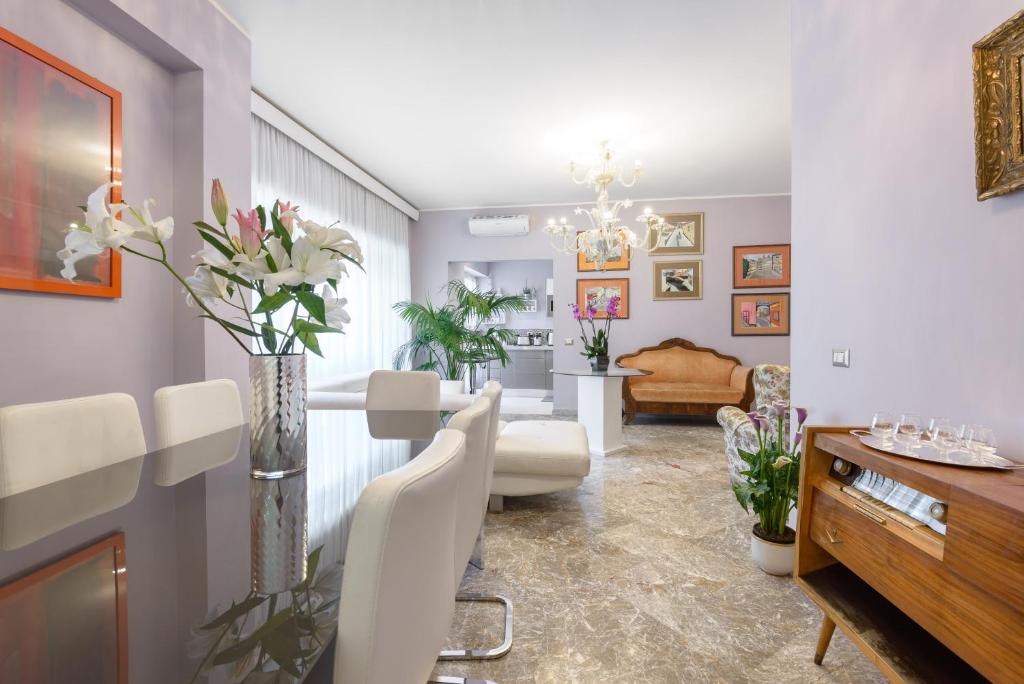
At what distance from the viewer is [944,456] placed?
114cm

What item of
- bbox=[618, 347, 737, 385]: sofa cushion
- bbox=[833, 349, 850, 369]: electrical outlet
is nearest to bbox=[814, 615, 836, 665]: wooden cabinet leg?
bbox=[833, 349, 850, 369]: electrical outlet

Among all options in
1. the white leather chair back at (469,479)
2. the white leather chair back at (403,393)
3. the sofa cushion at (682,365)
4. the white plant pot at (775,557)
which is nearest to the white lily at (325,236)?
the white leather chair back at (469,479)

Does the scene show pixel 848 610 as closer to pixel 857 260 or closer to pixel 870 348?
pixel 870 348

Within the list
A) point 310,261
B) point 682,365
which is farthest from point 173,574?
point 682,365

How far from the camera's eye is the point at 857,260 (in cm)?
187

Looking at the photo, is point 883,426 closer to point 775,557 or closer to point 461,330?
point 775,557

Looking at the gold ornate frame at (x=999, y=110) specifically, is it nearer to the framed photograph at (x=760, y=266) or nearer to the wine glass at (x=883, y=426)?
the wine glass at (x=883, y=426)

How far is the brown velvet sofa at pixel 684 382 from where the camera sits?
528 cm

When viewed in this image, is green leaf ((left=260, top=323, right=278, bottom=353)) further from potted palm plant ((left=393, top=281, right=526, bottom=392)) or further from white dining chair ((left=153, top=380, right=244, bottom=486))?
potted palm plant ((left=393, top=281, right=526, bottom=392))

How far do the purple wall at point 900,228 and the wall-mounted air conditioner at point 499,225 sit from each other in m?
4.11

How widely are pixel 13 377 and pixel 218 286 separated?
1376 millimetres

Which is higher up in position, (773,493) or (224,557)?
(224,557)

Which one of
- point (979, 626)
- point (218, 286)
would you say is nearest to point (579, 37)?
point (218, 286)

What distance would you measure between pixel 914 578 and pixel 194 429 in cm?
216
